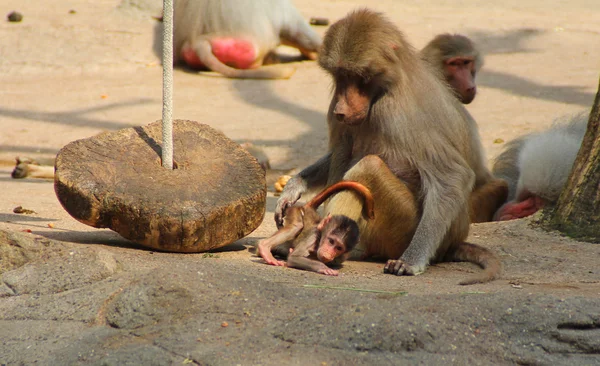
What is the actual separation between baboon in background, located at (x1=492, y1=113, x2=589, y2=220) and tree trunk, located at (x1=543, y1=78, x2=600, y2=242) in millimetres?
770

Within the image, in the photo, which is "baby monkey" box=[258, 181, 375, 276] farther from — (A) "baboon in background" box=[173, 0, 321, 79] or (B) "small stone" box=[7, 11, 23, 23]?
(B) "small stone" box=[7, 11, 23, 23]

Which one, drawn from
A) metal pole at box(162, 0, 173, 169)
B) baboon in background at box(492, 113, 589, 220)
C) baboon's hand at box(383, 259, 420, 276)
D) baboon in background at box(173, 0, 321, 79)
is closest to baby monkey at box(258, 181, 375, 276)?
baboon's hand at box(383, 259, 420, 276)

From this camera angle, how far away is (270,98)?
10000mm

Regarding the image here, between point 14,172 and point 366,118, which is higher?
point 366,118

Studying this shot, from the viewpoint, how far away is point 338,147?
17.0 ft

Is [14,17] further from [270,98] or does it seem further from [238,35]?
[270,98]

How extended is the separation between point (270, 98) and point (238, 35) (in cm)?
140

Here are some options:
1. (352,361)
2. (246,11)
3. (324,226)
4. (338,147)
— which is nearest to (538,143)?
(338,147)

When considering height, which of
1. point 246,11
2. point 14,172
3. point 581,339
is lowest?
point 14,172

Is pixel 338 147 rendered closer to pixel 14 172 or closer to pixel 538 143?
pixel 538 143

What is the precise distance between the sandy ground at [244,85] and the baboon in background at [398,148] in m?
0.61

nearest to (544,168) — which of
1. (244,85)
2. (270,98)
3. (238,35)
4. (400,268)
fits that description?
(400,268)

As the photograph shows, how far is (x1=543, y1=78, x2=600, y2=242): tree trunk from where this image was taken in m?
5.01

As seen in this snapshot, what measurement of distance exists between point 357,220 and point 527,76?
6233mm
